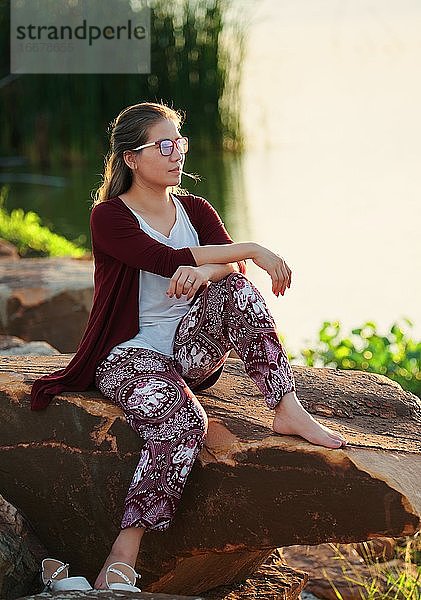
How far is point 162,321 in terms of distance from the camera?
2906 mm

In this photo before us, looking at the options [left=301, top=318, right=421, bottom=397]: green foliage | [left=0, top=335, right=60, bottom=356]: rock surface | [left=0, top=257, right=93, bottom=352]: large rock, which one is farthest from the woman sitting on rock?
[left=0, top=257, right=93, bottom=352]: large rock

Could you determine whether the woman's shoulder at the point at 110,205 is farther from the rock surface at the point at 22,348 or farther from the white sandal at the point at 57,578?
the rock surface at the point at 22,348

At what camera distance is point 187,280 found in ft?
8.96

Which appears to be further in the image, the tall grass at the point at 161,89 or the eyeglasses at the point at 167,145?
the tall grass at the point at 161,89

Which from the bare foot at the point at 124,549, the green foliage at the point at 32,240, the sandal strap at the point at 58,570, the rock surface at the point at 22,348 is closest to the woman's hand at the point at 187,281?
the bare foot at the point at 124,549

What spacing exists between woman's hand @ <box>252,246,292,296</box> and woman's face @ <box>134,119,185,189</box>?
1.02 ft

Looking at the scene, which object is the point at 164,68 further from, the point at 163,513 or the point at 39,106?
the point at 163,513

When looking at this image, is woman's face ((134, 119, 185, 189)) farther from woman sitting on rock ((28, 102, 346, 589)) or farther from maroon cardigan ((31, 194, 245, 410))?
maroon cardigan ((31, 194, 245, 410))

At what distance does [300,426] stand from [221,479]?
223 mm

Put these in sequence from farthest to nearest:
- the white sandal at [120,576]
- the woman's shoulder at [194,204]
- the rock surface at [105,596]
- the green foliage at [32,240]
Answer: the green foliage at [32,240], the woman's shoulder at [194,204], the white sandal at [120,576], the rock surface at [105,596]

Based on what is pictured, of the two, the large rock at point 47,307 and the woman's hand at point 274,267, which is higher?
the woman's hand at point 274,267

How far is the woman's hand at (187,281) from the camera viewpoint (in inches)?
108

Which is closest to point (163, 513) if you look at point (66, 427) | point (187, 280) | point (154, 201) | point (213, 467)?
point (213, 467)

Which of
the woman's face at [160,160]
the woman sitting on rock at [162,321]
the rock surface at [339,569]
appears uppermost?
the woman's face at [160,160]
